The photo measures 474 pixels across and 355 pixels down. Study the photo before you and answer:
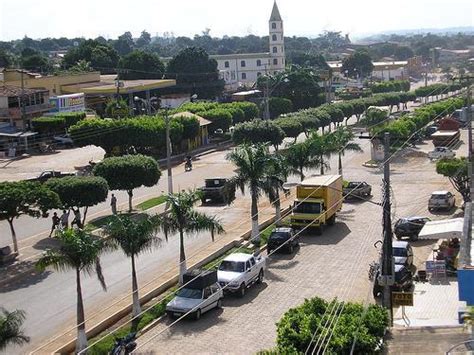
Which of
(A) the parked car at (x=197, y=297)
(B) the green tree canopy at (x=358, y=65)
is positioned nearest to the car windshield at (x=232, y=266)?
(A) the parked car at (x=197, y=297)

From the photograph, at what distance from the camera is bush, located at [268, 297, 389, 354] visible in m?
15.1

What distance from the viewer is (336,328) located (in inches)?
614

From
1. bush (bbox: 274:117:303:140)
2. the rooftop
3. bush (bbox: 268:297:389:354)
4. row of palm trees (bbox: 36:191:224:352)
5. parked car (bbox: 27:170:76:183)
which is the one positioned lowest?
bush (bbox: 268:297:389:354)

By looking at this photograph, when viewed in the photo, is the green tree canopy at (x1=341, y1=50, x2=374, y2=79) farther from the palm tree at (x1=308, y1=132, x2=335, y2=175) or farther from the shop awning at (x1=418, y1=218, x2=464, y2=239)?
the shop awning at (x1=418, y1=218, x2=464, y2=239)

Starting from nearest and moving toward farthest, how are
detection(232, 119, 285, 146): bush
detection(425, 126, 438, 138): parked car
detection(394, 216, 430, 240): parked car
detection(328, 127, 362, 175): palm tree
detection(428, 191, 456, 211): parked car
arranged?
1. detection(394, 216, 430, 240): parked car
2. detection(428, 191, 456, 211): parked car
3. detection(328, 127, 362, 175): palm tree
4. detection(232, 119, 285, 146): bush
5. detection(425, 126, 438, 138): parked car

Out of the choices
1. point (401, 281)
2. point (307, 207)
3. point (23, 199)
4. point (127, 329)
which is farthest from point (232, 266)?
point (307, 207)

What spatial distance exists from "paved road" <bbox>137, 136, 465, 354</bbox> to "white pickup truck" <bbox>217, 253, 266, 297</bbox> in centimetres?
37

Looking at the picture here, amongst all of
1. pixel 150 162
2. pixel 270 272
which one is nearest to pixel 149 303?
pixel 270 272

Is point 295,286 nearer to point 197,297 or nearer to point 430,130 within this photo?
point 197,297

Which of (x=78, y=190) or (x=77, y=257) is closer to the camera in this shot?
(x=77, y=257)

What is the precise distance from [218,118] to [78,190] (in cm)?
3575

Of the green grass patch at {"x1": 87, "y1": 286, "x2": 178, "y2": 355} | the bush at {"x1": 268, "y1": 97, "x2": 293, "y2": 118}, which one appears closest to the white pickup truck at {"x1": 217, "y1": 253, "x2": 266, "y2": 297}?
the green grass patch at {"x1": 87, "y1": 286, "x2": 178, "y2": 355}

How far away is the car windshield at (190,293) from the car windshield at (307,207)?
36.7ft

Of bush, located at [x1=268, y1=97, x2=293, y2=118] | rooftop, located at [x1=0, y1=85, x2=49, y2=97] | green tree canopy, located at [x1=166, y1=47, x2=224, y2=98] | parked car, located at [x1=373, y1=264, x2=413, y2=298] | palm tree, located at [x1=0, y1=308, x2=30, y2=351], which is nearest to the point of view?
palm tree, located at [x1=0, y1=308, x2=30, y2=351]
